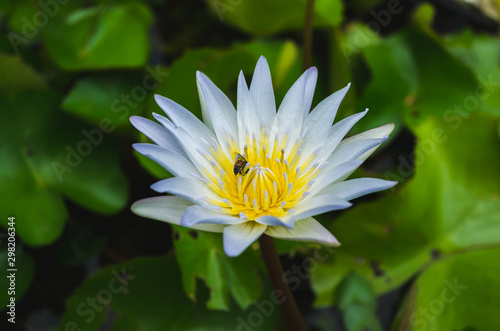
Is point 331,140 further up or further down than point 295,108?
further down

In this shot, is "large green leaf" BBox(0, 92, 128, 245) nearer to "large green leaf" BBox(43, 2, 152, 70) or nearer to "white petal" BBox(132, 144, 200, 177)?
"large green leaf" BBox(43, 2, 152, 70)

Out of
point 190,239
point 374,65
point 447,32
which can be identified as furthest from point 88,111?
point 447,32

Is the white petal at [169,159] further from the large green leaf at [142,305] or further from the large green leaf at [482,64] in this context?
the large green leaf at [482,64]

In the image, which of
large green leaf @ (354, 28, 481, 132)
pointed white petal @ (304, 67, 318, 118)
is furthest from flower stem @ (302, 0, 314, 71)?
pointed white petal @ (304, 67, 318, 118)

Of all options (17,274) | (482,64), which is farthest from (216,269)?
(482,64)

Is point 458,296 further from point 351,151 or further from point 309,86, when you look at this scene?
point 309,86

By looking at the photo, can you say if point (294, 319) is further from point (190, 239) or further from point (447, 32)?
point (447, 32)
